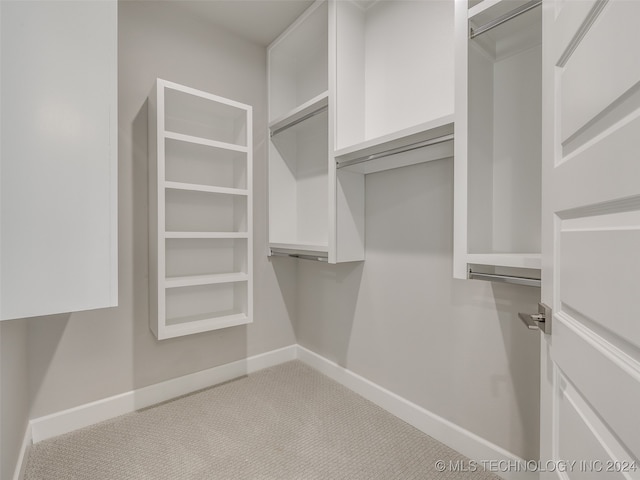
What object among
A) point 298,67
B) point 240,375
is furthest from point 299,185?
point 240,375

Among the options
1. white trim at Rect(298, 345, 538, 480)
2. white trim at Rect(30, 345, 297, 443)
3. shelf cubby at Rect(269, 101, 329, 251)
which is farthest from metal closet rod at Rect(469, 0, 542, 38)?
white trim at Rect(30, 345, 297, 443)

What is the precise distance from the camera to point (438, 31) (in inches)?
57.7

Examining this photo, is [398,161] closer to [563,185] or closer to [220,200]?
[563,185]

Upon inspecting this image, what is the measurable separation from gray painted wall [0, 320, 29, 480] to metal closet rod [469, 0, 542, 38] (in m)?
2.09

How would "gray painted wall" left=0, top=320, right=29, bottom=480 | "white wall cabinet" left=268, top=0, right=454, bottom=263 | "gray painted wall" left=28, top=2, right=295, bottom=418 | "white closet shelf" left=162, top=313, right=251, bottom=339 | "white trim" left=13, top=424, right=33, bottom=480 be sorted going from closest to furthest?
"gray painted wall" left=0, top=320, right=29, bottom=480
"white trim" left=13, top=424, right=33, bottom=480
"white wall cabinet" left=268, top=0, right=454, bottom=263
"gray painted wall" left=28, top=2, right=295, bottom=418
"white closet shelf" left=162, top=313, right=251, bottom=339

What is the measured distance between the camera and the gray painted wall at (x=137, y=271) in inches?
62.6

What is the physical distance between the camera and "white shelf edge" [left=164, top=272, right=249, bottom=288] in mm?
1711

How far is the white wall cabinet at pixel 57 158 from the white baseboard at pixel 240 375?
961 mm

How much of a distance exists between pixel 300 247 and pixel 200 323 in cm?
78

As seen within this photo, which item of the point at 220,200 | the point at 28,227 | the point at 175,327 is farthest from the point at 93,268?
the point at 220,200

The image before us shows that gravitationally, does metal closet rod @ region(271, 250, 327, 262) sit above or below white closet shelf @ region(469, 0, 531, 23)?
below

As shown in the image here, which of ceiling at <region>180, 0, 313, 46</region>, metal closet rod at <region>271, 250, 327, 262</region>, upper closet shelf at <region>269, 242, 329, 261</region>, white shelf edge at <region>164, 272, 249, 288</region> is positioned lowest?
white shelf edge at <region>164, 272, 249, 288</region>

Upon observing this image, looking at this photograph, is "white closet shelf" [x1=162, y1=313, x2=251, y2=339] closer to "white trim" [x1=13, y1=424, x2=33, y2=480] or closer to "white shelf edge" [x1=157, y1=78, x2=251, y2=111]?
"white trim" [x1=13, y1=424, x2=33, y2=480]

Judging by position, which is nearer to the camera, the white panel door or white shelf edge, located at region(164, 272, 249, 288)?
the white panel door
